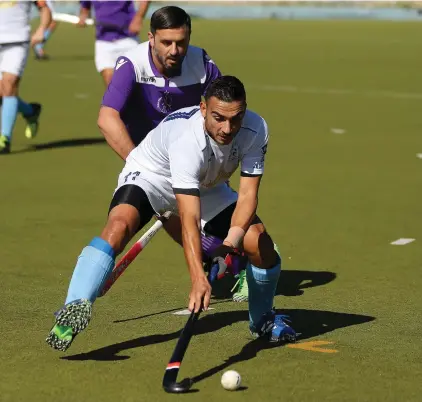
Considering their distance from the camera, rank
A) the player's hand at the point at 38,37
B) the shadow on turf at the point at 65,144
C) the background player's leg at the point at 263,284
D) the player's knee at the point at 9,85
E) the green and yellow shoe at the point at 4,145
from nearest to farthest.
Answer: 1. the background player's leg at the point at 263,284
2. the player's hand at the point at 38,37
3. the player's knee at the point at 9,85
4. the green and yellow shoe at the point at 4,145
5. the shadow on turf at the point at 65,144

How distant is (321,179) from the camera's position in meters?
12.5

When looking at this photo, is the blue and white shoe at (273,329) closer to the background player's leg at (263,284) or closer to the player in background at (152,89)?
the background player's leg at (263,284)

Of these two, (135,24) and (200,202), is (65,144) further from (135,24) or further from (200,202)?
(200,202)

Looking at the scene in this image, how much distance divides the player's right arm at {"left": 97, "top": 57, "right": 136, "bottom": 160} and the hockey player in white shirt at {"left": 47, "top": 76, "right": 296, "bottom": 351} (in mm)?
853

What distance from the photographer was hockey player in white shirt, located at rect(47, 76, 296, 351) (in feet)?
20.1

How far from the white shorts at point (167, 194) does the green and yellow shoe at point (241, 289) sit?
2.69 ft

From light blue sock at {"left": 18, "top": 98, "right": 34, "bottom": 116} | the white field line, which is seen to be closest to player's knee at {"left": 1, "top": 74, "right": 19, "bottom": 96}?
light blue sock at {"left": 18, "top": 98, "right": 34, "bottom": 116}

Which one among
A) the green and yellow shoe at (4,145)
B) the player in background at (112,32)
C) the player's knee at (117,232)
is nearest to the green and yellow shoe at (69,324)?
→ the player's knee at (117,232)

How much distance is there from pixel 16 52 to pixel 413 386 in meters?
8.80

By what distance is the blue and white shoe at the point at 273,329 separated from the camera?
6.63 metres

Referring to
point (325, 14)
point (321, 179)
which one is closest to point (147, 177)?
point (321, 179)

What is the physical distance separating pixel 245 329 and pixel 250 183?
35.5 inches

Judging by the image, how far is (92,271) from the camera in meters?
6.29

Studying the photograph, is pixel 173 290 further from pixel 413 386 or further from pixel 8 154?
pixel 8 154
